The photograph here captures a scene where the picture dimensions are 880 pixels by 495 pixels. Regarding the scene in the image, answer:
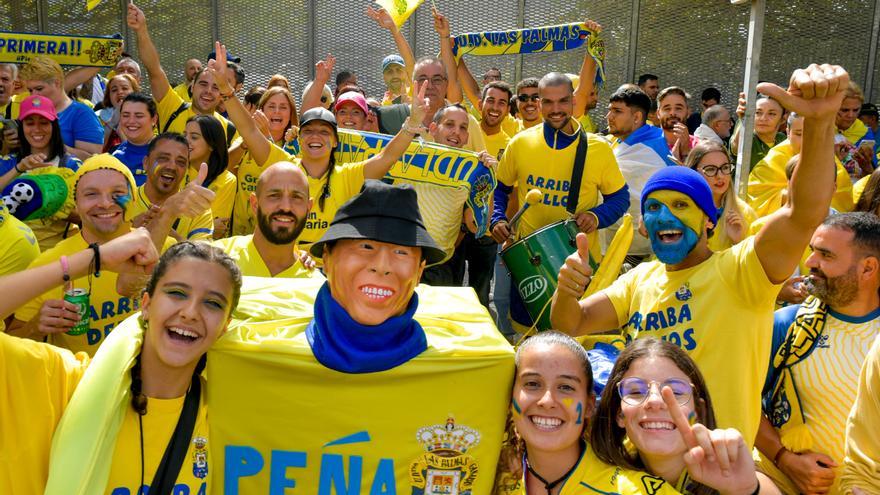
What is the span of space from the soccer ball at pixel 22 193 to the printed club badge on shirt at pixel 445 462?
3.59 meters

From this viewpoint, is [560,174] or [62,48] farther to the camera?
[62,48]

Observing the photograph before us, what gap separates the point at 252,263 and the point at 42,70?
402cm

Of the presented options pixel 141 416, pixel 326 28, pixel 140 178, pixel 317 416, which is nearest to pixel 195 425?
pixel 141 416

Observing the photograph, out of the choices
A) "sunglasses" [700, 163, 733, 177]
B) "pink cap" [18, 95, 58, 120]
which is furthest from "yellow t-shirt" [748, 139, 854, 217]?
"pink cap" [18, 95, 58, 120]

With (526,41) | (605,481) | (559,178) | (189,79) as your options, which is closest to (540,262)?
(559,178)

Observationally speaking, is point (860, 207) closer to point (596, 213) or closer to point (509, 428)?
point (596, 213)

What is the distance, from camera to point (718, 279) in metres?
3.27

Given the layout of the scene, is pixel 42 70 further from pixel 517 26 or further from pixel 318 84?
pixel 517 26

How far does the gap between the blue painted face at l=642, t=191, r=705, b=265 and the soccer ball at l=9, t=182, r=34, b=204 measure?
12.7ft

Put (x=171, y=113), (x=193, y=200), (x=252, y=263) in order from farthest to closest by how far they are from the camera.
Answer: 1. (x=171, y=113)
2. (x=252, y=263)
3. (x=193, y=200)

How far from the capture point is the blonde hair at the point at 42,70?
7035mm

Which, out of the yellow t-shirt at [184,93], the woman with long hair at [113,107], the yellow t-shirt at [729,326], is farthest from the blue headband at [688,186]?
the yellow t-shirt at [184,93]

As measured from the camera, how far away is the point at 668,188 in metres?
3.41

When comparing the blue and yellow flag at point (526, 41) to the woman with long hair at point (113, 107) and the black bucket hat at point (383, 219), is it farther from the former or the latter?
the black bucket hat at point (383, 219)
